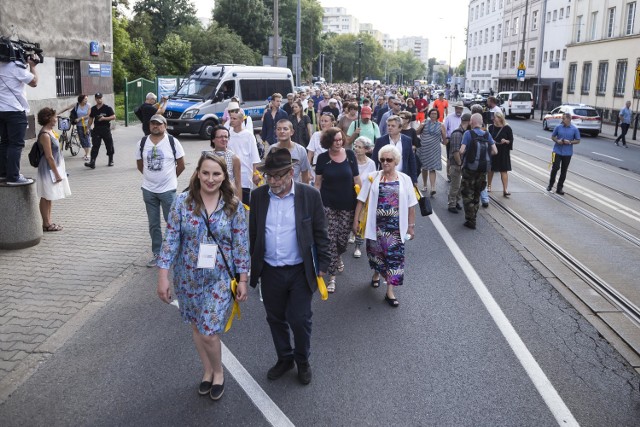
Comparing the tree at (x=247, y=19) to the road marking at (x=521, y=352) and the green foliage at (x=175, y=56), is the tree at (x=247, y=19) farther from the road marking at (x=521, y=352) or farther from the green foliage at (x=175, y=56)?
the road marking at (x=521, y=352)

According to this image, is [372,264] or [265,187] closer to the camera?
[265,187]

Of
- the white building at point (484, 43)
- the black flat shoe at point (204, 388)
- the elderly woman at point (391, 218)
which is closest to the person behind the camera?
the black flat shoe at point (204, 388)

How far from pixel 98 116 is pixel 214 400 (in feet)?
39.6

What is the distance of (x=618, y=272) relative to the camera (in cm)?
780

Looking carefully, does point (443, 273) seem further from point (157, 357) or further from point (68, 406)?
point (68, 406)

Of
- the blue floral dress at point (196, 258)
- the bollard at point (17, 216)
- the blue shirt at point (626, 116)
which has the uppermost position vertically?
the blue shirt at point (626, 116)

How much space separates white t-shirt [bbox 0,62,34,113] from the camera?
299 inches

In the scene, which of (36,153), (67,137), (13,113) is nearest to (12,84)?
(13,113)

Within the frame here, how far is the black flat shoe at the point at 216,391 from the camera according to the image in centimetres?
434

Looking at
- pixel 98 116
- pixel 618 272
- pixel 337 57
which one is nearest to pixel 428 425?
pixel 618 272

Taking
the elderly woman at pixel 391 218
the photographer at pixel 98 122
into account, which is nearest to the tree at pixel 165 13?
the photographer at pixel 98 122

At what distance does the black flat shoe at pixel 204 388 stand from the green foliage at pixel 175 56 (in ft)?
134

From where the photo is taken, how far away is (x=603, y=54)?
138 feet

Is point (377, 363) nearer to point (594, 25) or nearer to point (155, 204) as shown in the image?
point (155, 204)
